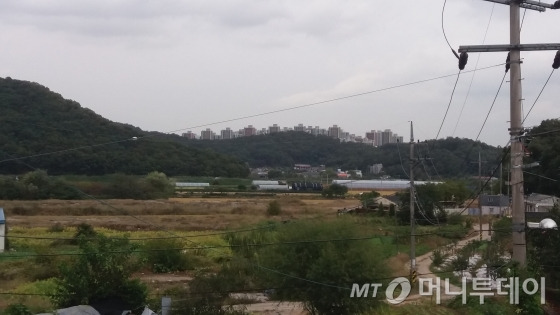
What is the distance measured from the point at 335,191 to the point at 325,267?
33.4 metres

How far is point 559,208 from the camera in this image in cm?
2453

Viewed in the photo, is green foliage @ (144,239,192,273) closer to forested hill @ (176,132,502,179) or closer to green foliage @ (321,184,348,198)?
forested hill @ (176,132,502,179)

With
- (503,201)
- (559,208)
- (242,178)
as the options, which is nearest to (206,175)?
(242,178)

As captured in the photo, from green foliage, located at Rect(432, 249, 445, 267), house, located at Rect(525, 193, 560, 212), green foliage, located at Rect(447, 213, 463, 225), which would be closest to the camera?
green foliage, located at Rect(432, 249, 445, 267)

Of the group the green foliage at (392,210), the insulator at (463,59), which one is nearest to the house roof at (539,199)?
the green foliage at (392,210)

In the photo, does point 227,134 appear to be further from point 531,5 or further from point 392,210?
point 531,5

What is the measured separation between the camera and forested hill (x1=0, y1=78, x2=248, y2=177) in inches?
1160

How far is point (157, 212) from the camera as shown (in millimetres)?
45781

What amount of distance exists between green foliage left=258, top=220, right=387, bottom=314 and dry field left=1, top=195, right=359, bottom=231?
1703 centimetres

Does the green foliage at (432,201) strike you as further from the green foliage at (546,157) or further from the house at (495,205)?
the green foliage at (546,157)

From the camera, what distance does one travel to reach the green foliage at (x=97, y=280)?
18.4 meters

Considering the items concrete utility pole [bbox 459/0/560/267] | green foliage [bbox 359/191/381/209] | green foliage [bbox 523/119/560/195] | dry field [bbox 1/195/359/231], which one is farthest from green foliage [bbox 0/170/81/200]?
green foliage [bbox 523/119/560/195]

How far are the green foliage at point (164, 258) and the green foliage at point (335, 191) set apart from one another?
20809mm

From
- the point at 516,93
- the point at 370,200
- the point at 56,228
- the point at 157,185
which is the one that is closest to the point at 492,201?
the point at 370,200
